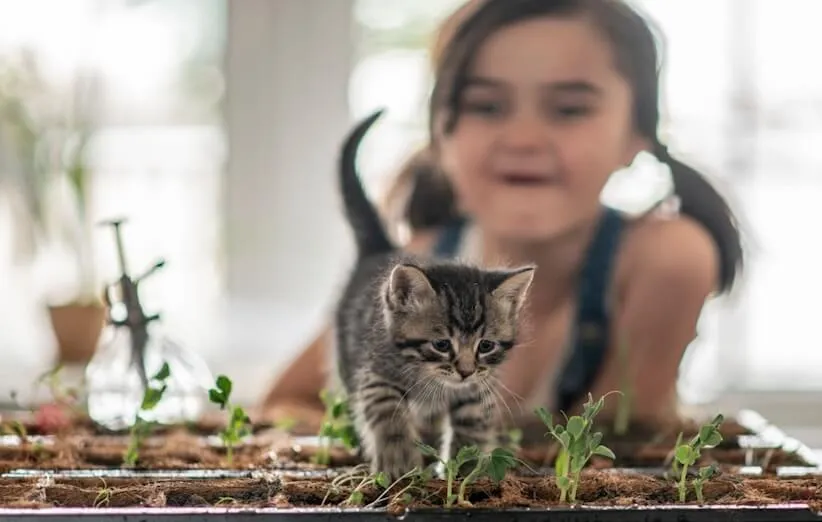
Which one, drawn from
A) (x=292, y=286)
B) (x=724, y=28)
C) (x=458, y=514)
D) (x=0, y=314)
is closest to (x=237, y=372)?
(x=292, y=286)

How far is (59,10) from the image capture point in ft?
6.56

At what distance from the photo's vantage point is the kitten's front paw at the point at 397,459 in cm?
79

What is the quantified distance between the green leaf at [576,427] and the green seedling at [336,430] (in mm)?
246

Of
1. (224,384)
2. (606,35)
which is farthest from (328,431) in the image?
(606,35)

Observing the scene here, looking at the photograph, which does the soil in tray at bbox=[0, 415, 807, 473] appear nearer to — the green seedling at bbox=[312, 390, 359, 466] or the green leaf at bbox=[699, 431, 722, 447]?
the green seedling at bbox=[312, 390, 359, 466]

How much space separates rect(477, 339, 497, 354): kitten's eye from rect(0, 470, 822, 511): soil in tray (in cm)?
11

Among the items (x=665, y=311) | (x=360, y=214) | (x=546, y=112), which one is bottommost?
(x=665, y=311)

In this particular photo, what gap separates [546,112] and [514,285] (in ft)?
1.49

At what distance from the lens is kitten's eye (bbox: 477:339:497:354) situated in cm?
75

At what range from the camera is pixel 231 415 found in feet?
3.03

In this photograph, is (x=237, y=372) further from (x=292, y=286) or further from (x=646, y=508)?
(x=646, y=508)

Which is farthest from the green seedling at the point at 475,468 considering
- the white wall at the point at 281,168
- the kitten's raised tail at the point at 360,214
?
the white wall at the point at 281,168

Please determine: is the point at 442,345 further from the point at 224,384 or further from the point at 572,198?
the point at 572,198

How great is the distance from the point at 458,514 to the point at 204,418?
50 cm
